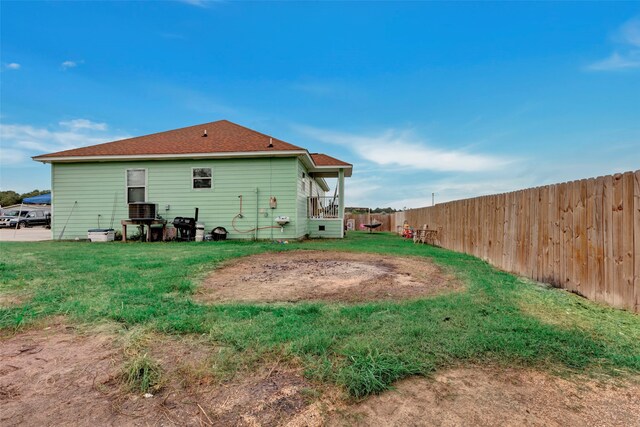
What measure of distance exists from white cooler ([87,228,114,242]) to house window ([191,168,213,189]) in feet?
11.5

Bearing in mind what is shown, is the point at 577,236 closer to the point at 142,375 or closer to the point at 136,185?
the point at 142,375

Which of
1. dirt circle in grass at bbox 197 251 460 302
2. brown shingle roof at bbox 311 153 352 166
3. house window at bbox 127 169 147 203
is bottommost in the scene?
dirt circle in grass at bbox 197 251 460 302

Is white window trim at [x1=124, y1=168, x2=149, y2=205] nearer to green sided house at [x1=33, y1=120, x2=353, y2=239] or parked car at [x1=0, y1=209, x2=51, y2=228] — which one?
→ green sided house at [x1=33, y1=120, x2=353, y2=239]

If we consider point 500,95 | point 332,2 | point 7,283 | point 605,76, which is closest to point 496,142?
point 500,95

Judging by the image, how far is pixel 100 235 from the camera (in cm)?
1133

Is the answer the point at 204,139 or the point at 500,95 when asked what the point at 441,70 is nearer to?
the point at 500,95

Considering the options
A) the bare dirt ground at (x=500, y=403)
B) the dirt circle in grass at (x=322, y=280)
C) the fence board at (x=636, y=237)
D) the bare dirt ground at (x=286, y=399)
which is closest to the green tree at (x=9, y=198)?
the dirt circle in grass at (x=322, y=280)

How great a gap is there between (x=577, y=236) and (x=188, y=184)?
1163 centimetres

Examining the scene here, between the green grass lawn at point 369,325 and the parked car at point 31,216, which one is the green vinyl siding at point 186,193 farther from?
the parked car at point 31,216

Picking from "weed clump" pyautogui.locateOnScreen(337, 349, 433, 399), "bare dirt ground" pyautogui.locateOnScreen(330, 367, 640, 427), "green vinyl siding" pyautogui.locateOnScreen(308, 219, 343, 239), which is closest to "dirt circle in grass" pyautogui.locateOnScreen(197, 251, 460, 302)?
"weed clump" pyautogui.locateOnScreen(337, 349, 433, 399)

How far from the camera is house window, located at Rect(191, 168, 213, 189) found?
11859 millimetres

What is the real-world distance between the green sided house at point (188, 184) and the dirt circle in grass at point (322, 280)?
4928 mm

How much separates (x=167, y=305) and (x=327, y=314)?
1795 millimetres

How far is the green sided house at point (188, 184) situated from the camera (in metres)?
11.6
